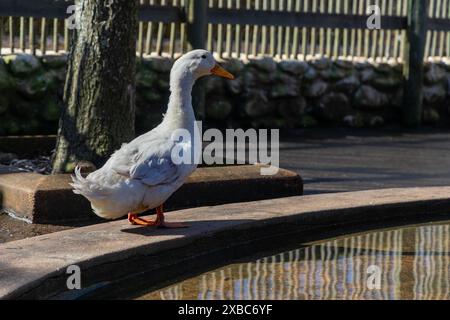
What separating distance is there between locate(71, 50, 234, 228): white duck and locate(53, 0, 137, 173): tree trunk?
3.44ft

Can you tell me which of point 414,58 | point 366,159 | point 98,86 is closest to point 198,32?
point 366,159

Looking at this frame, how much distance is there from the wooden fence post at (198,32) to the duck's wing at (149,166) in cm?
402

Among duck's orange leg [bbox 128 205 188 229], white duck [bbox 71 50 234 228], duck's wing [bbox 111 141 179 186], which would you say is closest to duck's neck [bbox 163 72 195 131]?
white duck [bbox 71 50 234 228]

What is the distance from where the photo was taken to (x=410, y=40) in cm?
1034

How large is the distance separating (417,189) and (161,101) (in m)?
3.54

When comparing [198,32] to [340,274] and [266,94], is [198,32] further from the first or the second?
[340,274]

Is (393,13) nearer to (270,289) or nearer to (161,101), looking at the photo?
(161,101)

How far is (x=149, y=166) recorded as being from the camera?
4660 mm

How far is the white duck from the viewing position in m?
4.61

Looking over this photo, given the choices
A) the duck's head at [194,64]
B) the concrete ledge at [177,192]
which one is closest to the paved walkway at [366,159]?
the concrete ledge at [177,192]

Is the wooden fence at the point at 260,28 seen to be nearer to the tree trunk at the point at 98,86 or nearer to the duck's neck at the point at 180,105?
the tree trunk at the point at 98,86

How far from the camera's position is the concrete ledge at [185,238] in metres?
3.99

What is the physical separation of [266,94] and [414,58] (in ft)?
6.08

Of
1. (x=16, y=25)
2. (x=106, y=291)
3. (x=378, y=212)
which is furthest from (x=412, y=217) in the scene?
(x=16, y=25)
